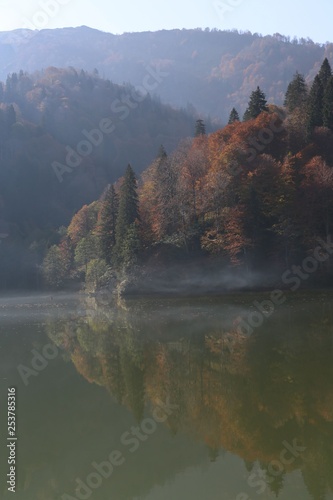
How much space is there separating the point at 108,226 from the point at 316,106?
26131 millimetres

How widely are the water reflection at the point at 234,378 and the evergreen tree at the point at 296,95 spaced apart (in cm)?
3499

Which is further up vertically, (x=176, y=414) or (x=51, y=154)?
(x=51, y=154)

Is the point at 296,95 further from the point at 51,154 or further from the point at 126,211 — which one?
the point at 51,154

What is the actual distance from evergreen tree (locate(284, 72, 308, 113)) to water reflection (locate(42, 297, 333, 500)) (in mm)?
34985

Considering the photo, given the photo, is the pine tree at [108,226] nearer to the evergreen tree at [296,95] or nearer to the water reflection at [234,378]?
the evergreen tree at [296,95]

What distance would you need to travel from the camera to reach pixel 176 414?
12430mm

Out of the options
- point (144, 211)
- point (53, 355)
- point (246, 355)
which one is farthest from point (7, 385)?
point (144, 211)

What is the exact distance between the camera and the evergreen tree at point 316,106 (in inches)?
2027

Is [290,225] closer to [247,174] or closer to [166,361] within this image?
[247,174]

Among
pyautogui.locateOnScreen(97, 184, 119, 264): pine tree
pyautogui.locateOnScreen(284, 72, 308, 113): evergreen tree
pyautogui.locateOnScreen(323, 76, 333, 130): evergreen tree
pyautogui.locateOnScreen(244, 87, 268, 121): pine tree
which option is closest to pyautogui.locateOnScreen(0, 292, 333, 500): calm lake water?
pyautogui.locateOnScreen(323, 76, 333, 130): evergreen tree

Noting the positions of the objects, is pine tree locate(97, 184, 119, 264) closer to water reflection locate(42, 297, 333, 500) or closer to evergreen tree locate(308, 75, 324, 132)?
evergreen tree locate(308, 75, 324, 132)

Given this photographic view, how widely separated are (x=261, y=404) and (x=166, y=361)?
5849 mm

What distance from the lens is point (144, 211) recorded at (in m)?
57.0

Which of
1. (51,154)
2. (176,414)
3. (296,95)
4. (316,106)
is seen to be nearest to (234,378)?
(176,414)
